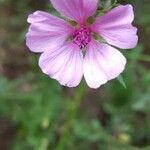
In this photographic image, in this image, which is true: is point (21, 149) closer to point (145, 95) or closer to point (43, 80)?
point (43, 80)

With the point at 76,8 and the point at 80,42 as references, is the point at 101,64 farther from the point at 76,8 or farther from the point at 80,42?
the point at 76,8

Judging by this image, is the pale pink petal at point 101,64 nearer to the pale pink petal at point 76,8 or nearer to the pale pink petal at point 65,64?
the pale pink petal at point 65,64

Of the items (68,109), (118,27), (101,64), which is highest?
(118,27)

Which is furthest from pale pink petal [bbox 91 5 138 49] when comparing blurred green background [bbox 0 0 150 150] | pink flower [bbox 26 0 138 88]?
blurred green background [bbox 0 0 150 150]

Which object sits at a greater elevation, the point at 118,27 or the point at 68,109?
the point at 118,27

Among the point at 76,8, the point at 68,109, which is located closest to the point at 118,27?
the point at 76,8
